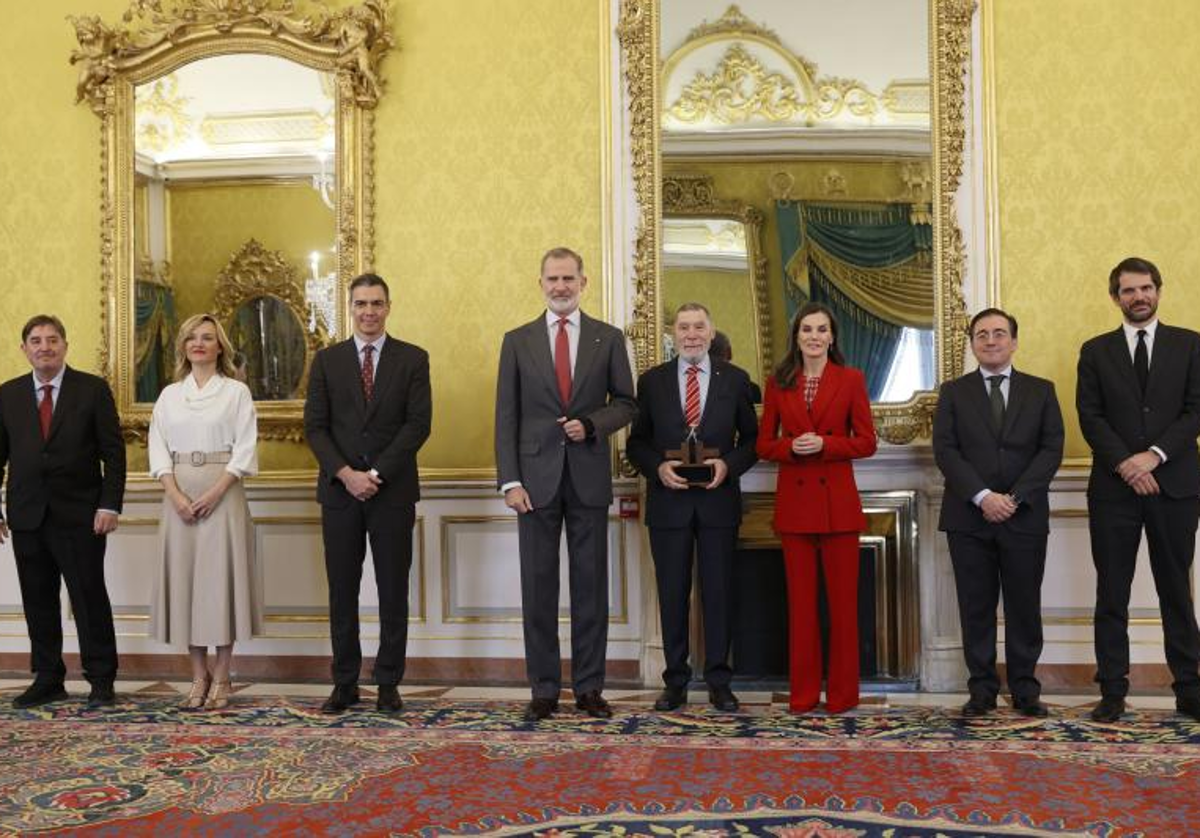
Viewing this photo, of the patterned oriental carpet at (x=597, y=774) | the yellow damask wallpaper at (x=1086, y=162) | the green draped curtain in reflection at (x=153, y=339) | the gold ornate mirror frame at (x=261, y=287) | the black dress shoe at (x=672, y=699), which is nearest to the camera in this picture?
the patterned oriental carpet at (x=597, y=774)

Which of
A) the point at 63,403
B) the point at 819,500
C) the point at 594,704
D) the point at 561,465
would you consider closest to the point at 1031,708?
the point at 819,500

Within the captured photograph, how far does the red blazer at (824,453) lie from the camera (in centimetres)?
458

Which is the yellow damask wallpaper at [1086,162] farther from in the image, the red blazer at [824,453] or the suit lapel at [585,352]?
the suit lapel at [585,352]

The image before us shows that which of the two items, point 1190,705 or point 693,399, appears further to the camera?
point 693,399

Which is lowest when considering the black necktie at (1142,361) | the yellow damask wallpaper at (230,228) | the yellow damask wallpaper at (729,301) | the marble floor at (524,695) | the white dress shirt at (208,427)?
the marble floor at (524,695)

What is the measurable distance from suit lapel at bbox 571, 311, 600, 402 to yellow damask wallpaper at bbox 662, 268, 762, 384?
2.45 ft

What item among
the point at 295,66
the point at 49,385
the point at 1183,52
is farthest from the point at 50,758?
the point at 1183,52

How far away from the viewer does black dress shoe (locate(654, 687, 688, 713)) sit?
4596mm

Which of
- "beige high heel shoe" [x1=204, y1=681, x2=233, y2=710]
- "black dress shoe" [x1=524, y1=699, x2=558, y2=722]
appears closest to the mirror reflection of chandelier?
"beige high heel shoe" [x1=204, y1=681, x2=233, y2=710]

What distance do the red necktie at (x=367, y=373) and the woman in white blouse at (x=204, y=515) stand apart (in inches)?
16.7

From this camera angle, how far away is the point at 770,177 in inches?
210

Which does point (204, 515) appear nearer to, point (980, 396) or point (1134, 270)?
point (980, 396)

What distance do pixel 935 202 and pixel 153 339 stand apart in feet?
11.0

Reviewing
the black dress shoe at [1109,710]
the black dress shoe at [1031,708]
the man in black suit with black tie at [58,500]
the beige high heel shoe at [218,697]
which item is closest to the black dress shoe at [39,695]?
the man in black suit with black tie at [58,500]
